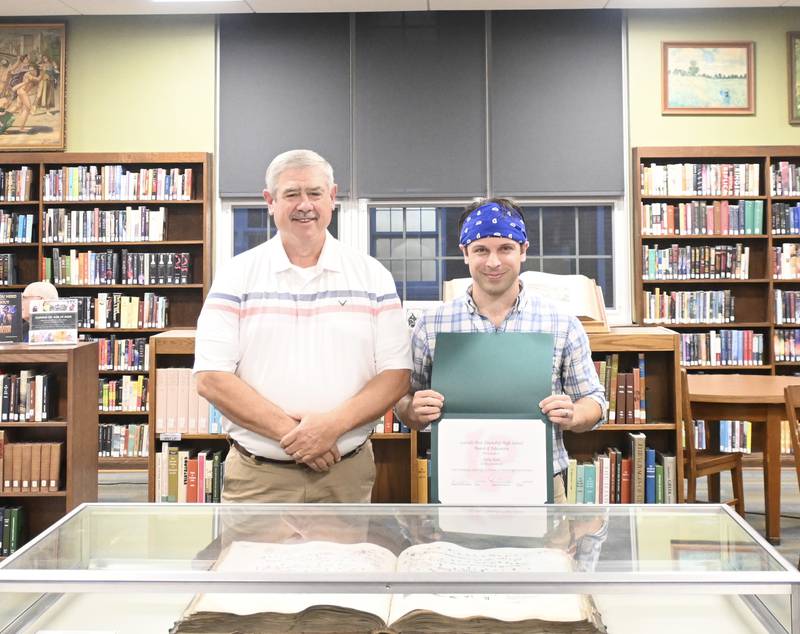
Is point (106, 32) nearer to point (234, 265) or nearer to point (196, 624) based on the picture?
point (234, 265)

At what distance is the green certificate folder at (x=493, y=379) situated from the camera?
63.6 inches

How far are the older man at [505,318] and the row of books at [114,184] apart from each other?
4537mm

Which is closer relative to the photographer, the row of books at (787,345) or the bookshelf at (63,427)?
the bookshelf at (63,427)

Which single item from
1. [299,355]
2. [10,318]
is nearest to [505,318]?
[299,355]

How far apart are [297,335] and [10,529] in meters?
2.76

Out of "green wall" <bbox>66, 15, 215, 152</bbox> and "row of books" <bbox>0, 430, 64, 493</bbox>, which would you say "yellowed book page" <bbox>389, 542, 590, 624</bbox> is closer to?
"row of books" <bbox>0, 430, 64, 493</bbox>

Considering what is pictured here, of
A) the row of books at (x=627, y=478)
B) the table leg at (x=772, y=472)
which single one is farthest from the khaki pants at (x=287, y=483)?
the table leg at (x=772, y=472)

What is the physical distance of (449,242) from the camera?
20.6 ft

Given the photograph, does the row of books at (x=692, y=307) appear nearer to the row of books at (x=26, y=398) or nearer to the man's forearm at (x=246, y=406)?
→ the row of books at (x=26, y=398)

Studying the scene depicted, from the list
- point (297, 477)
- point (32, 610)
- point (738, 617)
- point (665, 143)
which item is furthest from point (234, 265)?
point (665, 143)

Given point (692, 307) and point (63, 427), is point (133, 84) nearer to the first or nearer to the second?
point (63, 427)

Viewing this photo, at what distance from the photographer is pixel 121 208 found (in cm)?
609

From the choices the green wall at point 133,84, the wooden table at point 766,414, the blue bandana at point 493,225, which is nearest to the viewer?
the blue bandana at point 493,225

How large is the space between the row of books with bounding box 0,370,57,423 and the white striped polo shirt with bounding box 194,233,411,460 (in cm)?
223
